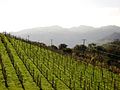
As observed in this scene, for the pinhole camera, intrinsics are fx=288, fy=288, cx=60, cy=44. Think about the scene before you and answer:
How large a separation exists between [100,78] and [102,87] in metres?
7.31

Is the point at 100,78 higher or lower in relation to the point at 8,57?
lower

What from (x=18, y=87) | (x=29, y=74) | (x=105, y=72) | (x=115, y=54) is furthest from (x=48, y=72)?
(x=115, y=54)

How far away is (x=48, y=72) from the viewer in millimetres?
46938

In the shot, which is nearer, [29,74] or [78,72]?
[29,74]

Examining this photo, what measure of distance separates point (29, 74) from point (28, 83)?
5.21 meters

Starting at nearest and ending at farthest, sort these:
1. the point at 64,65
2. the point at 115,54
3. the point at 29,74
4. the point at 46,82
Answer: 1. the point at 46,82
2. the point at 29,74
3. the point at 64,65
4. the point at 115,54

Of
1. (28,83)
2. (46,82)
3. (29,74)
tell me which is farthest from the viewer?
(29,74)

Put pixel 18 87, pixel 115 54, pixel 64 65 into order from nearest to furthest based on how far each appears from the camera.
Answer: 1. pixel 18 87
2. pixel 64 65
3. pixel 115 54

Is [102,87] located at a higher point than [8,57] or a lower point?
lower

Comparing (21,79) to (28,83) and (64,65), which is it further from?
(64,65)

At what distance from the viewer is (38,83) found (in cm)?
3856

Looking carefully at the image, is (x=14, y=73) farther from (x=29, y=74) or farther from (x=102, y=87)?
(x=102, y=87)

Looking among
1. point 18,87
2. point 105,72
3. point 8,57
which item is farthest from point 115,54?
point 18,87

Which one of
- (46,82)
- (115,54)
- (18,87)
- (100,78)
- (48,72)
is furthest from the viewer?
(115,54)
